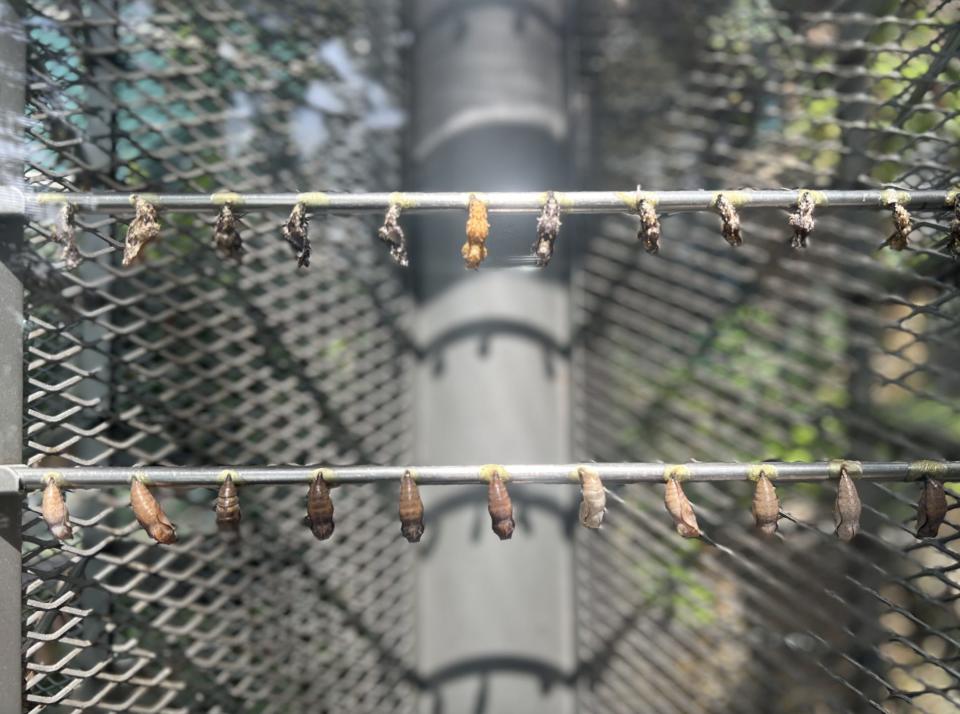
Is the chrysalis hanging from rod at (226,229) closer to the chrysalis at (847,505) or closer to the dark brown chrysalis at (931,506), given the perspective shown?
the chrysalis at (847,505)

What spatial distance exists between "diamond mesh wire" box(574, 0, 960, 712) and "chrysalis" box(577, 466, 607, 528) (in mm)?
959

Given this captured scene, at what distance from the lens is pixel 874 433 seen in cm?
219

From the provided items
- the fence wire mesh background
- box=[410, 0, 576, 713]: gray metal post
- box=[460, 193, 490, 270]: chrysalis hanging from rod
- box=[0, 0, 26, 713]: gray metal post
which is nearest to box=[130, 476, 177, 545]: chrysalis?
box=[0, 0, 26, 713]: gray metal post

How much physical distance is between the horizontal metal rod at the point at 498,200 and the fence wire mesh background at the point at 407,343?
27 cm

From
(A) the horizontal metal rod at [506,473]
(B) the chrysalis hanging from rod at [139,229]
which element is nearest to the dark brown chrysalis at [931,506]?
(A) the horizontal metal rod at [506,473]

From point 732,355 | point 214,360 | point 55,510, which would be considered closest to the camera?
point 55,510

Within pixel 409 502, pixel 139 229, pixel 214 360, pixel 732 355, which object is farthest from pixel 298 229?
pixel 732 355

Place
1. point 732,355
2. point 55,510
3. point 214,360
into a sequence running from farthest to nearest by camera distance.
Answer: point 732,355 → point 214,360 → point 55,510

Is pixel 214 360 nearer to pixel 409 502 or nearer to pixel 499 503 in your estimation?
pixel 409 502

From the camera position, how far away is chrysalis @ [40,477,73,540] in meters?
1.25

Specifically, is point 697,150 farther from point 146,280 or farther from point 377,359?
point 146,280

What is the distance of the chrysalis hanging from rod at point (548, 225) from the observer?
129cm

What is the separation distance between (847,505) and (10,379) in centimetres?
164

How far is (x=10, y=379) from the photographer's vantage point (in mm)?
1315
